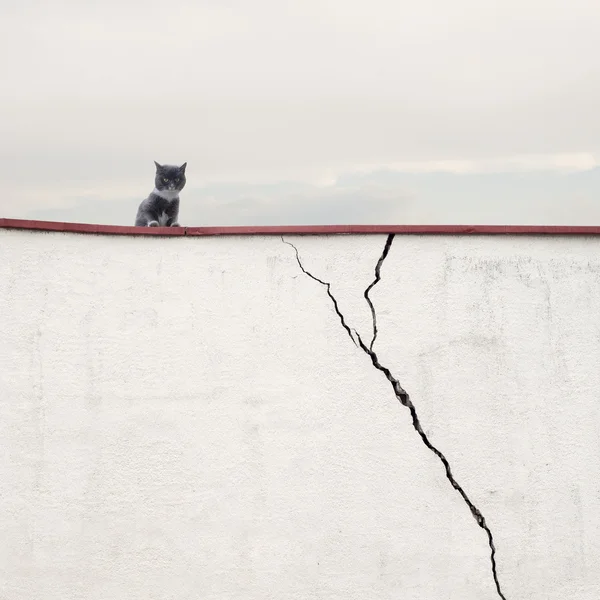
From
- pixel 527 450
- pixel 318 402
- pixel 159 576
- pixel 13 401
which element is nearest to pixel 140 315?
pixel 13 401

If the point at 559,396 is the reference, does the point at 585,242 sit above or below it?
above

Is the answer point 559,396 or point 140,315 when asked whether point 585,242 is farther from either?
point 140,315

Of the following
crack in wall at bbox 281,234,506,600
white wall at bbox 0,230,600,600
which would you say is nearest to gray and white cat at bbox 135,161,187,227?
white wall at bbox 0,230,600,600

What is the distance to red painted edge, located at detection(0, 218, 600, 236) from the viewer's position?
13.9 feet

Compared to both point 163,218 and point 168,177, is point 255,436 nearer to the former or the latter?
point 163,218

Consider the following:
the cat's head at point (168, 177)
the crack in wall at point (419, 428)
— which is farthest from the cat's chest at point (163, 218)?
the crack in wall at point (419, 428)

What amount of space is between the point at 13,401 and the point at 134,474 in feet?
2.65

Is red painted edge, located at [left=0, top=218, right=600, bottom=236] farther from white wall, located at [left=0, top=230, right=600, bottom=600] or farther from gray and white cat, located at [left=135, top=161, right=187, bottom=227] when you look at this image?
gray and white cat, located at [left=135, top=161, right=187, bottom=227]

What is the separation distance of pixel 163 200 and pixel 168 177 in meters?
0.28

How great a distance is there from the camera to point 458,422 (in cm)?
430

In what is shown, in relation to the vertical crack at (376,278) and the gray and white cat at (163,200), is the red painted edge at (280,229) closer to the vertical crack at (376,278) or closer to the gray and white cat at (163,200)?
the vertical crack at (376,278)

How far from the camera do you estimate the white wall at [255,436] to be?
421cm

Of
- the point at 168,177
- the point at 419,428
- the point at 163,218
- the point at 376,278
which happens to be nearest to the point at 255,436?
the point at 419,428

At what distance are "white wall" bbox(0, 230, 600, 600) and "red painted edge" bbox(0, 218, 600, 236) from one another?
66mm
